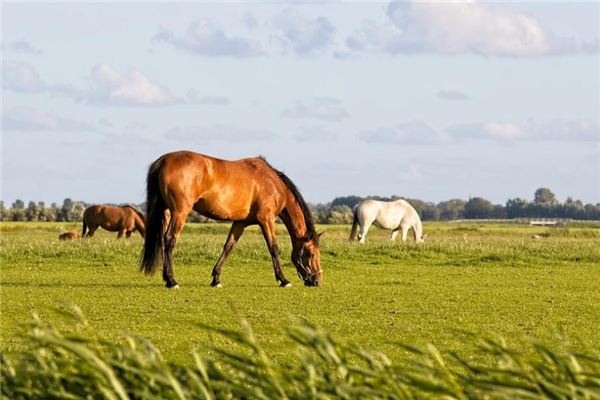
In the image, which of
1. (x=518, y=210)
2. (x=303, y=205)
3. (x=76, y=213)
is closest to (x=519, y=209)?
(x=518, y=210)

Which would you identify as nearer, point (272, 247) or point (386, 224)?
point (272, 247)

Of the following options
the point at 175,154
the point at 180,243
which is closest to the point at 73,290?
the point at 175,154

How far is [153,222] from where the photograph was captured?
20.3 m

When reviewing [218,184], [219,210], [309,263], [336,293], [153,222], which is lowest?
[336,293]

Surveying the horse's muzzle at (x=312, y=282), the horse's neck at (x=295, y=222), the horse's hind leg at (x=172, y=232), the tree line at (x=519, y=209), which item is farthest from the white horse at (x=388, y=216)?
the tree line at (x=519, y=209)

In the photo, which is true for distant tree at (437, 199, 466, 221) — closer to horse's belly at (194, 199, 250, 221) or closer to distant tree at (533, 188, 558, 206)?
distant tree at (533, 188, 558, 206)

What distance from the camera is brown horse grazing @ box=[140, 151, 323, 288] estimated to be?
20.2 meters

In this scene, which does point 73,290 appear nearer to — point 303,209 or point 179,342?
point 303,209

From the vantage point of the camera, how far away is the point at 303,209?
21.7 m

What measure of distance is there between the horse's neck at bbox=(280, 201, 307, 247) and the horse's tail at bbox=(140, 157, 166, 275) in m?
2.47

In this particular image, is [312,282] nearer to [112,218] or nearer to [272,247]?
[272,247]

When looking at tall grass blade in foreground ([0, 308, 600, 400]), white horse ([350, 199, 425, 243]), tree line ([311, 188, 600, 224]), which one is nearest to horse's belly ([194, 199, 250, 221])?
tall grass blade in foreground ([0, 308, 600, 400])

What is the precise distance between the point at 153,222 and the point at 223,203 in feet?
4.66

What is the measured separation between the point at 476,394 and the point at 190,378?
1.05 metres
